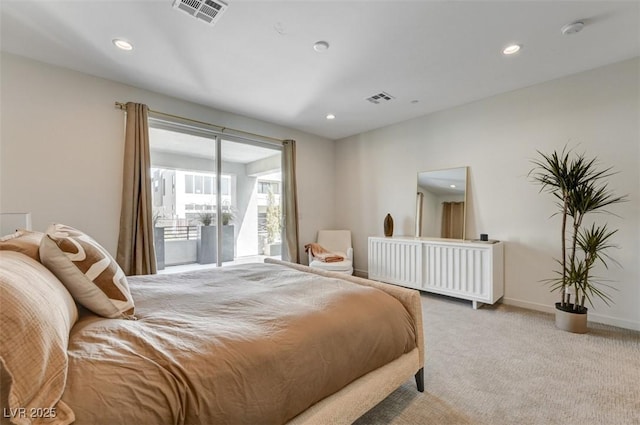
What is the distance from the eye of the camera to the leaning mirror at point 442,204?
3785 millimetres

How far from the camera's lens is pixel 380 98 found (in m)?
3.55

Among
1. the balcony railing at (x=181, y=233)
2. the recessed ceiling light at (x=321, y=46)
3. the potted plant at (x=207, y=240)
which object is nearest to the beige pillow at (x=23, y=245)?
the recessed ceiling light at (x=321, y=46)

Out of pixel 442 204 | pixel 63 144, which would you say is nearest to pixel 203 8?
pixel 63 144

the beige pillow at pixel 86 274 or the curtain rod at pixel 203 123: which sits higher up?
the curtain rod at pixel 203 123

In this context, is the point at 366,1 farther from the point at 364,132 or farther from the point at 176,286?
the point at 364,132

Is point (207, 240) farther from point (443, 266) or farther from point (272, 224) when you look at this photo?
point (443, 266)

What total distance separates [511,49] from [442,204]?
78.2 inches

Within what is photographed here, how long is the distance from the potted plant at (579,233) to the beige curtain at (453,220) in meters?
0.95

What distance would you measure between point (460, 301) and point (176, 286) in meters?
3.31

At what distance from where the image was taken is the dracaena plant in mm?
2583

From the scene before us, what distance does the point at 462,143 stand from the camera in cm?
380

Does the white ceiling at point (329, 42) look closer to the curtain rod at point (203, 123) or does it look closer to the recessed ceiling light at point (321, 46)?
the recessed ceiling light at point (321, 46)

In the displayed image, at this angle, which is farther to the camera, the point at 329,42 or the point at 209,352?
the point at 329,42

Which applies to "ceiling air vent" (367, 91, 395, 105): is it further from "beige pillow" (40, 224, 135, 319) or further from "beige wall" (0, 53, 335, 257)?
"beige pillow" (40, 224, 135, 319)
